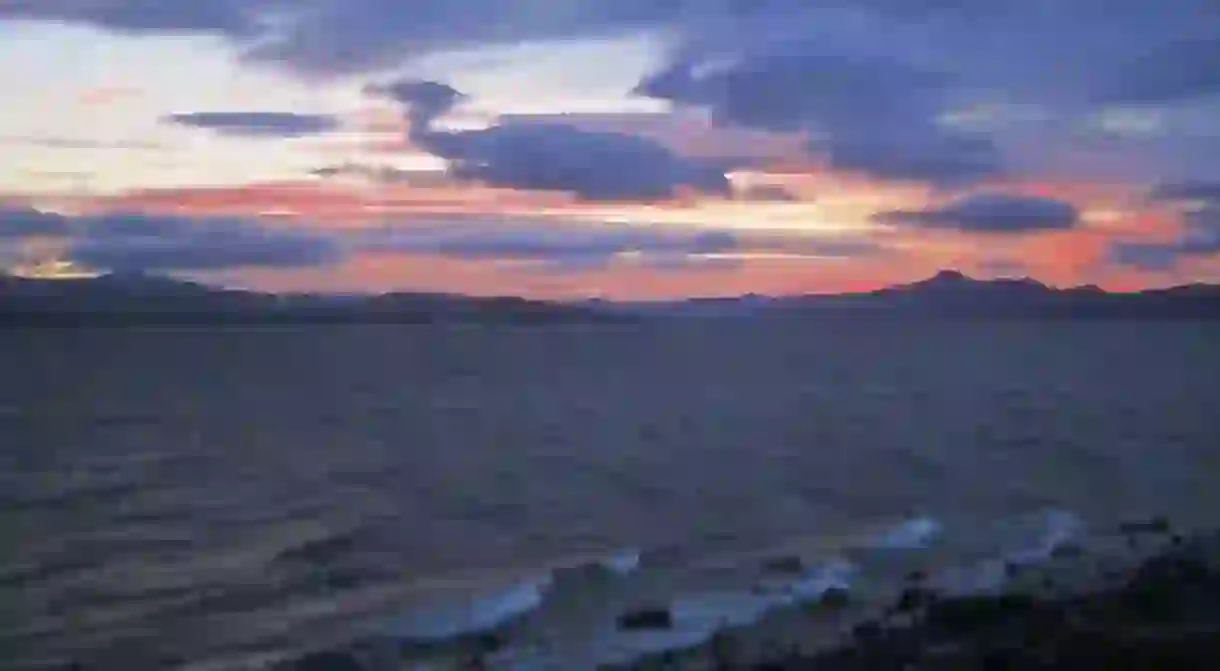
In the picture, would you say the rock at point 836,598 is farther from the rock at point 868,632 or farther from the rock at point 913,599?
the rock at point 868,632

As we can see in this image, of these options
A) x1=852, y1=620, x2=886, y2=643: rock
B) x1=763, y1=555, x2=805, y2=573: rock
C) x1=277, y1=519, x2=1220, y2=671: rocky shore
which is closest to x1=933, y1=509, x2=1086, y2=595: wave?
x1=277, y1=519, x2=1220, y2=671: rocky shore

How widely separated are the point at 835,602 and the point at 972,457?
24.7 m

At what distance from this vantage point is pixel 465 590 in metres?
21.8

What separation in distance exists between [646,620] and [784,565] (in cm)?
557

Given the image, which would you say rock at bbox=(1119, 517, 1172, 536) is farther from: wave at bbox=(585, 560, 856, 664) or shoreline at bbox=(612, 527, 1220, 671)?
wave at bbox=(585, 560, 856, 664)

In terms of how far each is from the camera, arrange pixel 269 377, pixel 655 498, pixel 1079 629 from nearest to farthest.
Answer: pixel 1079 629
pixel 655 498
pixel 269 377

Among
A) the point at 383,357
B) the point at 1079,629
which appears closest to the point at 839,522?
the point at 1079,629

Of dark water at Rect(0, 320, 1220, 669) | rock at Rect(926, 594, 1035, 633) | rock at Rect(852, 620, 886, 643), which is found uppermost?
rock at Rect(926, 594, 1035, 633)

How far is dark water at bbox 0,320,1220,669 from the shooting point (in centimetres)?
2050

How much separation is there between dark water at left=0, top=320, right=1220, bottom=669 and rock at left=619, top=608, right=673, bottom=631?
1.76 feet

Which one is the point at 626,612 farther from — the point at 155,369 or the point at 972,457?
the point at 155,369

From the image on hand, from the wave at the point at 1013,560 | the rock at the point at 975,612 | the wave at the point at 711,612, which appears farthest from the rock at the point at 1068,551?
the rock at the point at 975,612

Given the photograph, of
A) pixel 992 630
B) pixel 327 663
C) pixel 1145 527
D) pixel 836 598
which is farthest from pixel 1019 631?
pixel 1145 527

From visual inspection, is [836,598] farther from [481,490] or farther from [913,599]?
[481,490]
